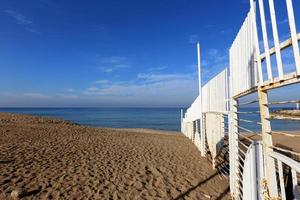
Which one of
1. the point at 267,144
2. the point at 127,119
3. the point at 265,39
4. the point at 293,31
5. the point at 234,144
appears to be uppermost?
the point at 265,39

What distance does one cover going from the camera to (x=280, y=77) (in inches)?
79.4

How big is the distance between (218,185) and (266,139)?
406 centimetres

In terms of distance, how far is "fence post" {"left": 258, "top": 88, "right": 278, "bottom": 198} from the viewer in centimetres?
241

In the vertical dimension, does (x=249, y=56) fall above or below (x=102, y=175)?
above

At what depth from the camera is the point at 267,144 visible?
2.49 meters

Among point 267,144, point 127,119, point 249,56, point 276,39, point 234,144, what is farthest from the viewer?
point 127,119

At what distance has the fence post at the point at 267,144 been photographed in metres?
2.41

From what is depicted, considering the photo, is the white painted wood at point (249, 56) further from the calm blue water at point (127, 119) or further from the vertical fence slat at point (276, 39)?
the calm blue water at point (127, 119)

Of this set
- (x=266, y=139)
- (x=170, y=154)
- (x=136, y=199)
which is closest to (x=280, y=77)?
(x=266, y=139)

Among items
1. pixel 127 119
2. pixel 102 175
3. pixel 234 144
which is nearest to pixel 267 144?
pixel 234 144

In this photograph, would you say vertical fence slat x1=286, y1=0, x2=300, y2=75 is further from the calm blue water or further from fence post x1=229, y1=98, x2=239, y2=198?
the calm blue water

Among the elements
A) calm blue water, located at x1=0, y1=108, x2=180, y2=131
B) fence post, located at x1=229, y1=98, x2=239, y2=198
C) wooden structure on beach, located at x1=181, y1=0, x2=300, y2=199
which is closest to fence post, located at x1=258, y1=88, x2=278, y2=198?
wooden structure on beach, located at x1=181, y1=0, x2=300, y2=199

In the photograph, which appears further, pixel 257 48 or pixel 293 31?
pixel 257 48

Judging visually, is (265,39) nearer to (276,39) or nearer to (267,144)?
(276,39)
